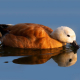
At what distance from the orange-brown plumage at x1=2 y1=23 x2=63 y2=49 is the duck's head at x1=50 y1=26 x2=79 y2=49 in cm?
27

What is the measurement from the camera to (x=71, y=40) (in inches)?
447

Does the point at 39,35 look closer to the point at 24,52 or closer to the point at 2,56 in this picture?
the point at 24,52

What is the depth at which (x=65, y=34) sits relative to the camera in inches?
446

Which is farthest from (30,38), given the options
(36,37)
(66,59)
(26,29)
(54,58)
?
(66,59)

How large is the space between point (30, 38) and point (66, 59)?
2239 millimetres

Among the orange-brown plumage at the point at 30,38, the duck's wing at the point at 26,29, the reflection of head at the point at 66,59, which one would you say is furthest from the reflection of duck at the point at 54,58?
the duck's wing at the point at 26,29

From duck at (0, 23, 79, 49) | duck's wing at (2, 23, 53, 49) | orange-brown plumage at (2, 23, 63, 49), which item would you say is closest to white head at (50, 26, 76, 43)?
duck at (0, 23, 79, 49)

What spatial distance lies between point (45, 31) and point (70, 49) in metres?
1.47

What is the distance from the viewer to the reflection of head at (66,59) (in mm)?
9003

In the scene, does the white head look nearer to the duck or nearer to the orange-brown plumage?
the duck

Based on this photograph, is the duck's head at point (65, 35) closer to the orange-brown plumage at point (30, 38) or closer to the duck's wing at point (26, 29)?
the orange-brown plumage at point (30, 38)

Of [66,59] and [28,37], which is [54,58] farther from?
[28,37]

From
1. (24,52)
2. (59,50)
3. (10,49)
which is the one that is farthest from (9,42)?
(59,50)

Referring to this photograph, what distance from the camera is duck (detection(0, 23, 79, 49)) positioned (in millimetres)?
10969
